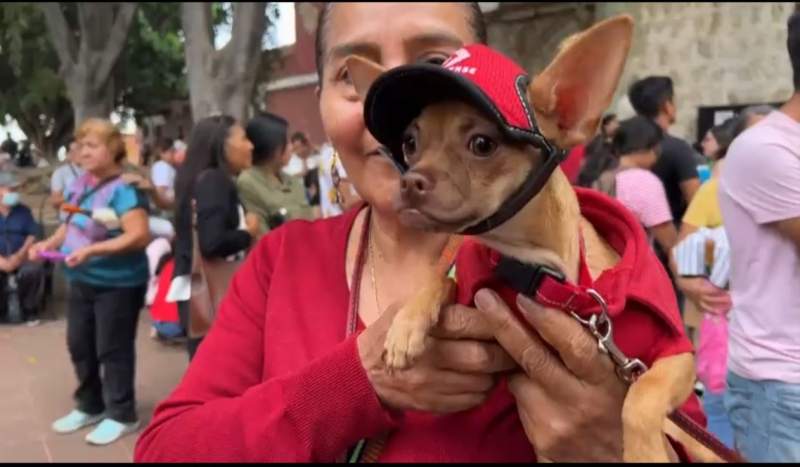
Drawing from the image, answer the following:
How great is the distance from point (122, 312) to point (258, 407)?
3.29 meters

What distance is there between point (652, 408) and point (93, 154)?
Result: 3.69 m

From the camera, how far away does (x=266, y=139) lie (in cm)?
518

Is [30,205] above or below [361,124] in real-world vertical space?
below

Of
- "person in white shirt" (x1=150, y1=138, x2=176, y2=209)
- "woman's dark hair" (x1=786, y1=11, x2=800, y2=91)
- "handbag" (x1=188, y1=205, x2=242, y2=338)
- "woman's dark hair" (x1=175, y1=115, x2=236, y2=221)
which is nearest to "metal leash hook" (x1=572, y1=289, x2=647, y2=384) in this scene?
"woman's dark hair" (x1=786, y1=11, x2=800, y2=91)

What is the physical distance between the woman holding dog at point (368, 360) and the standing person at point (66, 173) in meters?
1.85

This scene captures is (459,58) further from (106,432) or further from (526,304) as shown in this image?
(106,432)

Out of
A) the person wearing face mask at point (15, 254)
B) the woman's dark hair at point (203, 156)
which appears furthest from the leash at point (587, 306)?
the woman's dark hair at point (203, 156)

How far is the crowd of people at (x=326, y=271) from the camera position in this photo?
1280mm

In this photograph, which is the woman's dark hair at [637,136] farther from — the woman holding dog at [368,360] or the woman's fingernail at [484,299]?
the woman's fingernail at [484,299]

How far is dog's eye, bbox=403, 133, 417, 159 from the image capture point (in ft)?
4.30

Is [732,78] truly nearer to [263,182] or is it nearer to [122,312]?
[263,182]

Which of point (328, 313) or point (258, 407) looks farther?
point (328, 313)

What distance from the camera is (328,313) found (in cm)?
145

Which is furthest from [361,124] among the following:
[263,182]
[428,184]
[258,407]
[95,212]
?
[263,182]
